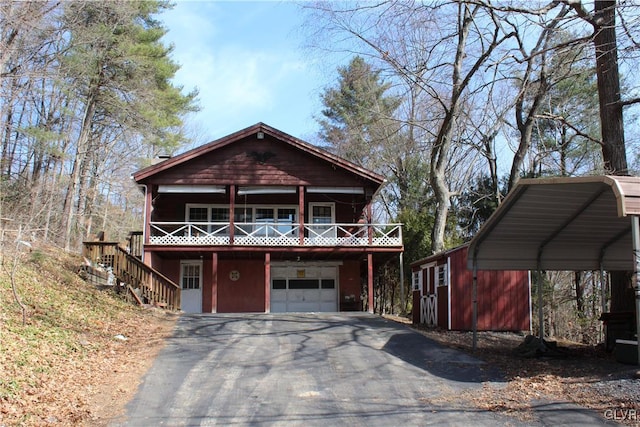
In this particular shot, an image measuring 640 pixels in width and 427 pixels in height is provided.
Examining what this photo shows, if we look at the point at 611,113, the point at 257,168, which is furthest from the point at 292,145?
the point at 611,113

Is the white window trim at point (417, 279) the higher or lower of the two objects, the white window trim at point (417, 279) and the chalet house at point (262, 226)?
the lower

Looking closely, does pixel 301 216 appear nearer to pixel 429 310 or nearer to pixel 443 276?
pixel 429 310

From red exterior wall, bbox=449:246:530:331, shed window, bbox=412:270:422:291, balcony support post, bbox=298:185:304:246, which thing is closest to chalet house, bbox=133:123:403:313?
balcony support post, bbox=298:185:304:246

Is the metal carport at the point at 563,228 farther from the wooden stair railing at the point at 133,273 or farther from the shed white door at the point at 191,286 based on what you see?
the shed white door at the point at 191,286

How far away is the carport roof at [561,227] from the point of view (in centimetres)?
1020

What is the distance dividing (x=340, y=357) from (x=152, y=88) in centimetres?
2275

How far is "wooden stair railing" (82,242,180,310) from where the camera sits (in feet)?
59.3

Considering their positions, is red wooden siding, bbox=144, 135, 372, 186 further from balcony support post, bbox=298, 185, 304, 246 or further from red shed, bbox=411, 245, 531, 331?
red shed, bbox=411, 245, 531, 331

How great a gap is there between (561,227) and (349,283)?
13066mm

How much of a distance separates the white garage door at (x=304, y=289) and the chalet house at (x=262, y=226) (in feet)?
0.14

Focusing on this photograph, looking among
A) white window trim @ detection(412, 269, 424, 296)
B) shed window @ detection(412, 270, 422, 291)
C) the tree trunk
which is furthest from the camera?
shed window @ detection(412, 270, 422, 291)

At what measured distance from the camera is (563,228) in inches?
490

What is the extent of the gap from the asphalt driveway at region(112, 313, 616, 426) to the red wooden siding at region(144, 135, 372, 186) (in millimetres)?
7977

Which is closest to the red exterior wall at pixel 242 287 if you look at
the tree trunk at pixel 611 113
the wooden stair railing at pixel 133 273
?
the wooden stair railing at pixel 133 273
